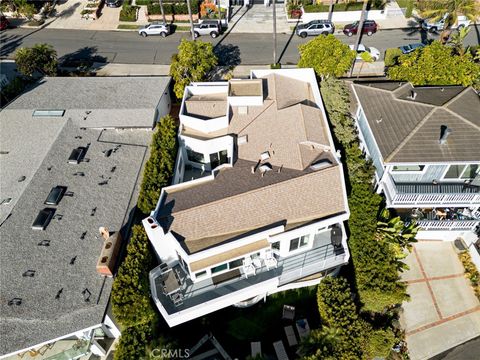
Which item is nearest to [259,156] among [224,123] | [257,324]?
[224,123]

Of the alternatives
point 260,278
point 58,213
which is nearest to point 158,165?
point 58,213

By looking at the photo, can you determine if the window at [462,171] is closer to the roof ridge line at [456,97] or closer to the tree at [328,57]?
the roof ridge line at [456,97]

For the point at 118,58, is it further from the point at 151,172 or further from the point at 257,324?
the point at 257,324

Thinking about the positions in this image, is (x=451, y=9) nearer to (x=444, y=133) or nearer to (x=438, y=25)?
(x=438, y=25)

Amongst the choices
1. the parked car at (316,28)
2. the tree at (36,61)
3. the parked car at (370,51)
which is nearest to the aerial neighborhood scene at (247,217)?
the tree at (36,61)

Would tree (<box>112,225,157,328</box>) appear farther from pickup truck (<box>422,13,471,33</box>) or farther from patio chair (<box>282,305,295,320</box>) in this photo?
pickup truck (<box>422,13,471,33</box>)

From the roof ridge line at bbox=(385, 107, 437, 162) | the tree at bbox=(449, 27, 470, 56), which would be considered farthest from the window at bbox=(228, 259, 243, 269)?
the tree at bbox=(449, 27, 470, 56)
